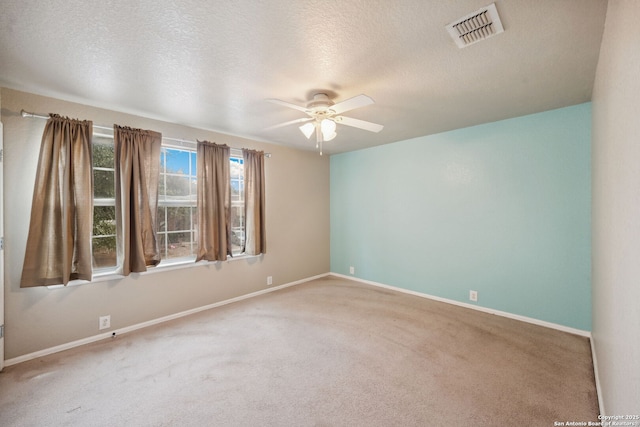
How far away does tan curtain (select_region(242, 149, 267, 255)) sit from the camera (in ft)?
12.8

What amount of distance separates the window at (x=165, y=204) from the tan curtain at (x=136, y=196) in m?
0.18

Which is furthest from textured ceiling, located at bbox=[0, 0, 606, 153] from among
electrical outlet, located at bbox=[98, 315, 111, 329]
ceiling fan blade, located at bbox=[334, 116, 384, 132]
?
electrical outlet, located at bbox=[98, 315, 111, 329]

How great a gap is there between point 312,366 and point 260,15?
8.26 ft

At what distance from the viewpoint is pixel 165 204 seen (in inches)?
130

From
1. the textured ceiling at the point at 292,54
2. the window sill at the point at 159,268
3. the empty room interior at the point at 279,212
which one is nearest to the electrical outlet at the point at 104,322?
the empty room interior at the point at 279,212

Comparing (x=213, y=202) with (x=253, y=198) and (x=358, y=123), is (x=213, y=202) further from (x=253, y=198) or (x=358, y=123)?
(x=358, y=123)

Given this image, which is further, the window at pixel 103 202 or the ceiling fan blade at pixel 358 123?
the window at pixel 103 202

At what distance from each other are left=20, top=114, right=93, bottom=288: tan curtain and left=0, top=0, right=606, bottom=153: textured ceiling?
390 mm

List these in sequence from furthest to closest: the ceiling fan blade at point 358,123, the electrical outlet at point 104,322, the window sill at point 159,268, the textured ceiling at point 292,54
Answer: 1. the electrical outlet at point 104,322
2. the window sill at point 159,268
3. the ceiling fan blade at point 358,123
4. the textured ceiling at point 292,54

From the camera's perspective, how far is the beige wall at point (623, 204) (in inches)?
36.3

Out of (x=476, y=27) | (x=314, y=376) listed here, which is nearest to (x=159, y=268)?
(x=314, y=376)

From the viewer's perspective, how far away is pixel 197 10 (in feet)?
4.60

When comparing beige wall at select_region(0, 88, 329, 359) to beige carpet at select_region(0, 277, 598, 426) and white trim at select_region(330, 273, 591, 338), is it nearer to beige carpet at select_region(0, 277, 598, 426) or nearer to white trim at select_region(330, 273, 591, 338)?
beige carpet at select_region(0, 277, 598, 426)

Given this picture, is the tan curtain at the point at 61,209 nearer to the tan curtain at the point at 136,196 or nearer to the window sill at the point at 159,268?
the window sill at the point at 159,268
